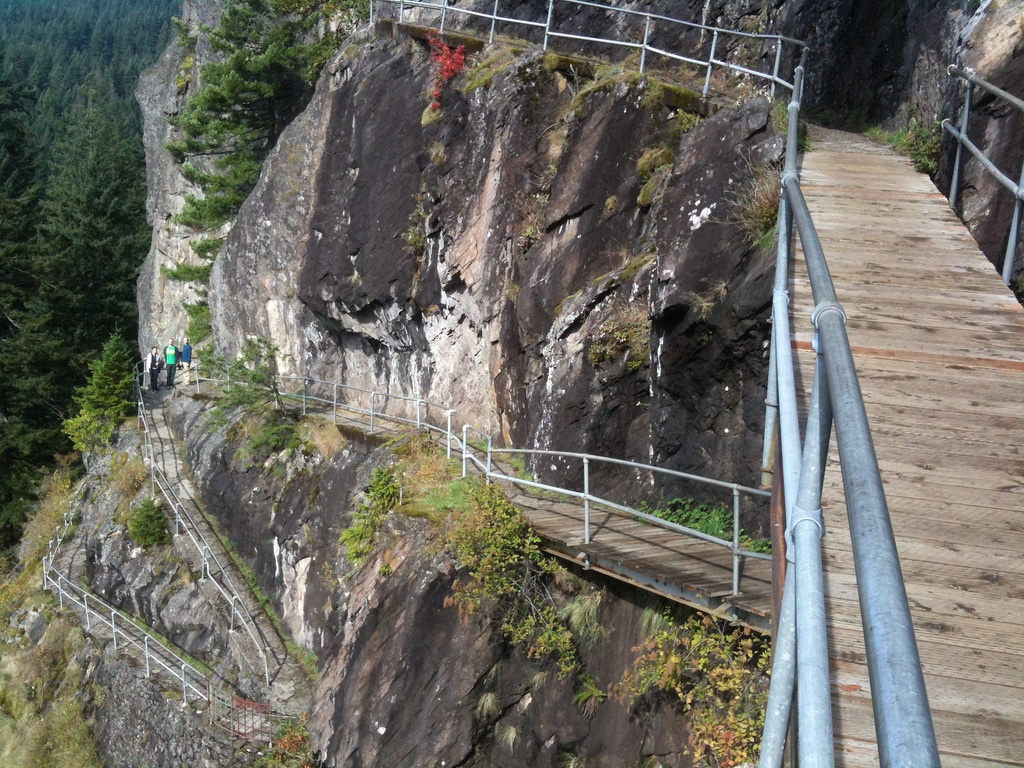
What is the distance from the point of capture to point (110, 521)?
61.4 ft

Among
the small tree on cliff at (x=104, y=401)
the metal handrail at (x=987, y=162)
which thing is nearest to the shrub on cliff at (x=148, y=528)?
the small tree on cliff at (x=104, y=401)

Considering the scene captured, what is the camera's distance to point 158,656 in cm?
1462

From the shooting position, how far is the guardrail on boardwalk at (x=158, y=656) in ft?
39.2

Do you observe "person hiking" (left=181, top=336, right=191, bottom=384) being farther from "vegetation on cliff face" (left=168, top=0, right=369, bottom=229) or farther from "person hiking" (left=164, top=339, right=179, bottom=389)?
"vegetation on cliff face" (left=168, top=0, right=369, bottom=229)

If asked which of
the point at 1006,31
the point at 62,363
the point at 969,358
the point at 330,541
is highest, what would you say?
the point at 1006,31

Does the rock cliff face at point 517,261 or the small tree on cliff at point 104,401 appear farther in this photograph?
the small tree on cliff at point 104,401

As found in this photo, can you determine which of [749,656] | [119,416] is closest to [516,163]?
[749,656]

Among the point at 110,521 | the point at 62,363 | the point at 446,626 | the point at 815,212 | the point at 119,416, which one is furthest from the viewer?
the point at 62,363

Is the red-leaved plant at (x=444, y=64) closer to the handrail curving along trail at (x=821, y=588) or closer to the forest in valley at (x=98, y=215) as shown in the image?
the forest in valley at (x=98, y=215)

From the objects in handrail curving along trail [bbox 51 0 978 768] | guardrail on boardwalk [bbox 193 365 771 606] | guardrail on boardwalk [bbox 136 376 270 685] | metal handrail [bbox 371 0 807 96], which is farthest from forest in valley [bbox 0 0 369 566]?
handrail curving along trail [bbox 51 0 978 768]

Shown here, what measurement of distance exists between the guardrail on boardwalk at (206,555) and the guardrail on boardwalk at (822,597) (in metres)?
12.0

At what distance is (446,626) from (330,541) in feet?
17.2

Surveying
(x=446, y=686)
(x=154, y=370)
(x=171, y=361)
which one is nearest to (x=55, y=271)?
(x=154, y=370)

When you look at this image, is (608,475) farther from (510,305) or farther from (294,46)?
(294,46)
